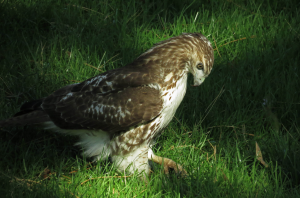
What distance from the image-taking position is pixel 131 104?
3678 mm

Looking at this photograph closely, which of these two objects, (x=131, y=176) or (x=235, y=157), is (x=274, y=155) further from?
(x=131, y=176)

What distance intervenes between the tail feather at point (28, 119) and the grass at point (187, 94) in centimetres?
33

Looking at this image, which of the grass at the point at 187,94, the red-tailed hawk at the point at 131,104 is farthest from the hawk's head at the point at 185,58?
the grass at the point at 187,94

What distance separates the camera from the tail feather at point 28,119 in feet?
12.8

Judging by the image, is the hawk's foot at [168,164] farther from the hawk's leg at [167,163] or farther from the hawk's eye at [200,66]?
the hawk's eye at [200,66]

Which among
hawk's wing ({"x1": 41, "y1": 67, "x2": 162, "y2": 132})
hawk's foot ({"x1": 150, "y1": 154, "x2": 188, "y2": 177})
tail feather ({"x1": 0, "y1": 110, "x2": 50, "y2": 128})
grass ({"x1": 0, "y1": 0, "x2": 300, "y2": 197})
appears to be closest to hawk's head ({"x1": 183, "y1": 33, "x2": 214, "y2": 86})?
hawk's wing ({"x1": 41, "y1": 67, "x2": 162, "y2": 132})

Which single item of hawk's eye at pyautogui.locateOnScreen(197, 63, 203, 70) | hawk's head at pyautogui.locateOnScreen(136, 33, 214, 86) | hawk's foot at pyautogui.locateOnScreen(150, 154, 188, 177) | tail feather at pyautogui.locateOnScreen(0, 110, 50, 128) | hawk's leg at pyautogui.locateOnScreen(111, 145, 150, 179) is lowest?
hawk's foot at pyautogui.locateOnScreen(150, 154, 188, 177)

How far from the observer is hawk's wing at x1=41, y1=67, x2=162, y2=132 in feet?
12.0

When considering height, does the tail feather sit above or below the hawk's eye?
below

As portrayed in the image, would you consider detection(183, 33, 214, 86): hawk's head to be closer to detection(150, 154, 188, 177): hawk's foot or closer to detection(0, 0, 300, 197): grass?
detection(0, 0, 300, 197): grass

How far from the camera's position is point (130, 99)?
12.1 ft

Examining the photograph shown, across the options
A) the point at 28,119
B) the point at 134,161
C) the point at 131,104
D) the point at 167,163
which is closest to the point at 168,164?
the point at 167,163

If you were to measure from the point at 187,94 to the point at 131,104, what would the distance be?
1.44 m

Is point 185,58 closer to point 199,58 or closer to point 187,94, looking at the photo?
point 199,58
